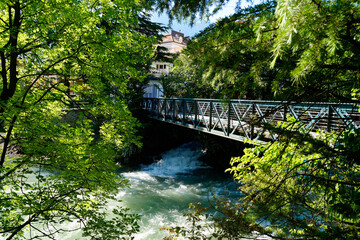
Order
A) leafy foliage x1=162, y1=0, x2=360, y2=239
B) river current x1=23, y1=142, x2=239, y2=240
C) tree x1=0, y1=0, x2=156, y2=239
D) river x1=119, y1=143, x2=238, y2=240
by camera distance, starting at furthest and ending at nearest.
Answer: river x1=119, y1=143, x2=238, y2=240 → river current x1=23, y1=142, x2=239, y2=240 → tree x1=0, y1=0, x2=156, y2=239 → leafy foliage x1=162, y1=0, x2=360, y2=239

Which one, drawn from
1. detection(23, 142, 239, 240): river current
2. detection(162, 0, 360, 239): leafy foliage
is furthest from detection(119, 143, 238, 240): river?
detection(162, 0, 360, 239): leafy foliage

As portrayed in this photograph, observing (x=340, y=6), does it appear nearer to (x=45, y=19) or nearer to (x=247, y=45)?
(x=247, y=45)

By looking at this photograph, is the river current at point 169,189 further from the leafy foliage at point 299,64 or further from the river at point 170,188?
the leafy foliage at point 299,64

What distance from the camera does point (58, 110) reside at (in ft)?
16.6

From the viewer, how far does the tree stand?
3768 mm

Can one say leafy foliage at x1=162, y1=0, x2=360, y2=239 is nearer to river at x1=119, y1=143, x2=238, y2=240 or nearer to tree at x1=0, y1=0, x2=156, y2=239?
tree at x1=0, y1=0, x2=156, y2=239

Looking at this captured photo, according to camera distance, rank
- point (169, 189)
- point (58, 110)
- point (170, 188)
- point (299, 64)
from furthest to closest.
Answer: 1. point (170, 188)
2. point (169, 189)
3. point (58, 110)
4. point (299, 64)

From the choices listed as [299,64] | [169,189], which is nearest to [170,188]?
[169,189]

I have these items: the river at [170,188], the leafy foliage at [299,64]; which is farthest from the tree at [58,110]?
the river at [170,188]

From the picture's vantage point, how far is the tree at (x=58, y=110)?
3768 millimetres

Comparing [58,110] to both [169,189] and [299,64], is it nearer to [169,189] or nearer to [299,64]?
[299,64]

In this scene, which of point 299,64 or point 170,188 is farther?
point 170,188

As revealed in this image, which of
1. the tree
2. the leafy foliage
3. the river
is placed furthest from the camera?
the river

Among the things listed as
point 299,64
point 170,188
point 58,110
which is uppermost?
point 299,64
